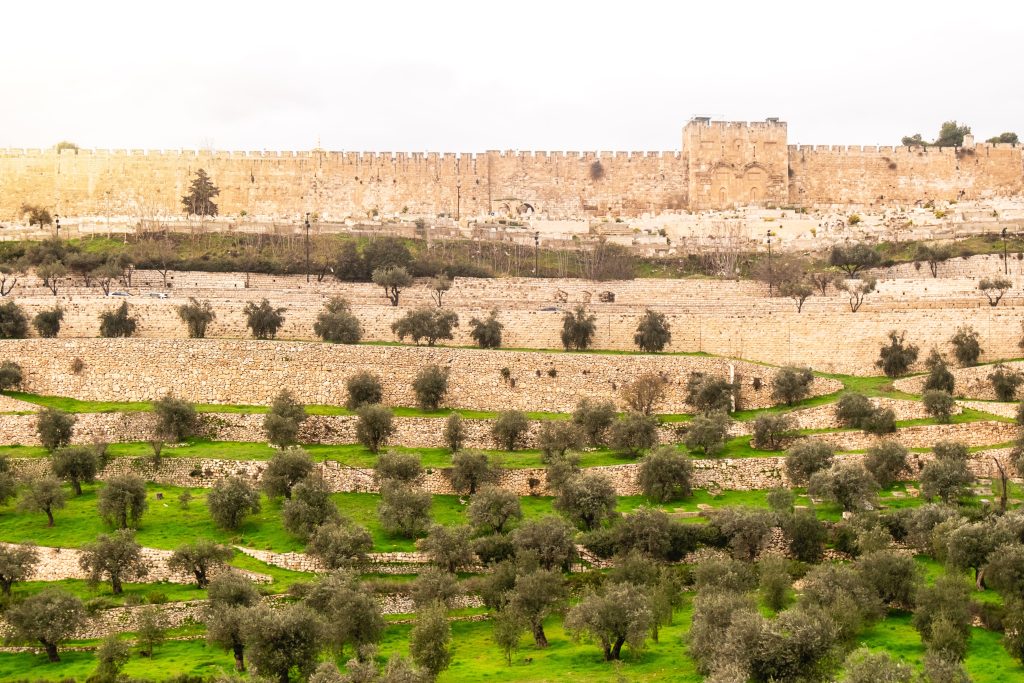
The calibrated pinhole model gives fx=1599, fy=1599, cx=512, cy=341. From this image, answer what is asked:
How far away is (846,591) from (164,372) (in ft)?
71.5

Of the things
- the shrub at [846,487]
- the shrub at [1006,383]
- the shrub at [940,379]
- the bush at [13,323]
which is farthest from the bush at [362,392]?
the shrub at [1006,383]

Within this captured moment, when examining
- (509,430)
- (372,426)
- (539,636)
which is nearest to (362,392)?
(372,426)

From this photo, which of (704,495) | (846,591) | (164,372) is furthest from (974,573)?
(164,372)

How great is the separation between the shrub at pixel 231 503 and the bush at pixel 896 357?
67.8ft

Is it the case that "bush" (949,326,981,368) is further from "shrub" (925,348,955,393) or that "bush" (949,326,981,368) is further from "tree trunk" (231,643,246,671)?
"tree trunk" (231,643,246,671)

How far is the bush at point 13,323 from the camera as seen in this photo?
48.1m

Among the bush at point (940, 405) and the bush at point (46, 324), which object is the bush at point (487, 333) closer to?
the bush at point (46, 324)

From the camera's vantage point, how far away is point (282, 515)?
119 feet

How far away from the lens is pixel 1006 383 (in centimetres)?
4416

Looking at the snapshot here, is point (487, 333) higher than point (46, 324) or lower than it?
lower

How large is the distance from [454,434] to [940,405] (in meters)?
12.7

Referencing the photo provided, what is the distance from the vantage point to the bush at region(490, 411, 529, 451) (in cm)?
4197

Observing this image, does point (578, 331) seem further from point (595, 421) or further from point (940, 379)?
point (940, 379)

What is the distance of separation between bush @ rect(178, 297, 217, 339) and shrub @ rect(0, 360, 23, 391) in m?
5.84
